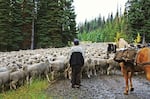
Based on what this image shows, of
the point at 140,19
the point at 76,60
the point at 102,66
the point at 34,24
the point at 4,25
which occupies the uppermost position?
the point at 140,19

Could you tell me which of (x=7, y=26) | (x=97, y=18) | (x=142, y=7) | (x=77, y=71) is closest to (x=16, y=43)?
(x=7, y=26)

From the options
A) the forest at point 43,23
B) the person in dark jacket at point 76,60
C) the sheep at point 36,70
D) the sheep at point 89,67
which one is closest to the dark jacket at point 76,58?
the person in dark jacket at point 76,60

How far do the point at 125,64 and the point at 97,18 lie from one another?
15150 centimetres

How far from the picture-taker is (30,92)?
11.8 meters

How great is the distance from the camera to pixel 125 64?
11.4 metres

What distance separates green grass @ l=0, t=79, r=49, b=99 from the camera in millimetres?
10980

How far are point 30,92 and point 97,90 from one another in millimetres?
2444

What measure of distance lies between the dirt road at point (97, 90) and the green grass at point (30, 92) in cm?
32

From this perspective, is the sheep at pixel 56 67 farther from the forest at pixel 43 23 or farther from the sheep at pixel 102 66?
the forest at pixel 43 23

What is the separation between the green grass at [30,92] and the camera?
36.0 ft

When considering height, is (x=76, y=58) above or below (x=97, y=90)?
above

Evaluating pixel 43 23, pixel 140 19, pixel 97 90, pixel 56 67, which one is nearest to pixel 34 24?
pixel 43 23

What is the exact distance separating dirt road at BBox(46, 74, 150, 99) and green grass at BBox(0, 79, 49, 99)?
12.6 inches

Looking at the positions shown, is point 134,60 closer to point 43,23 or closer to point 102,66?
point 102,66
